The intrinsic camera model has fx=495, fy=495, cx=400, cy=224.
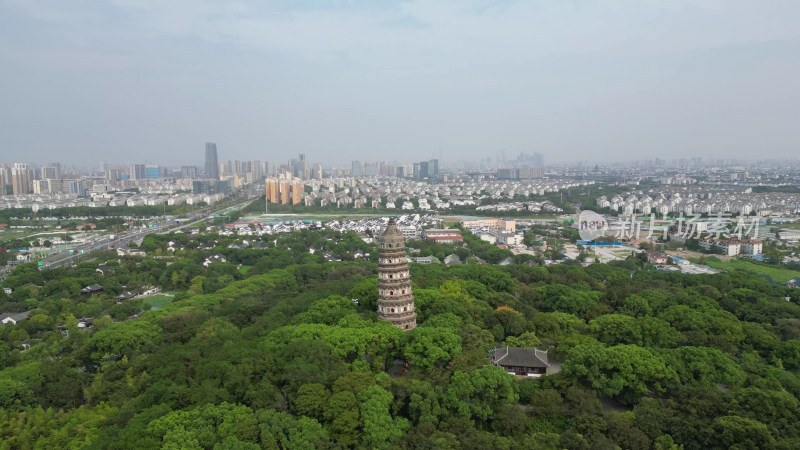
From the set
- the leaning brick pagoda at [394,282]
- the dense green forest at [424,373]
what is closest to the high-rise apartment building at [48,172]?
the dense green forest at [424,373]

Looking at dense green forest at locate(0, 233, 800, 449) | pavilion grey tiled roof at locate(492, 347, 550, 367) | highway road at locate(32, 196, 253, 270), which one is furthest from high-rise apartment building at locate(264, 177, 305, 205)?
pavilion grey tiled roof at locate(492, 347, 550, 367)

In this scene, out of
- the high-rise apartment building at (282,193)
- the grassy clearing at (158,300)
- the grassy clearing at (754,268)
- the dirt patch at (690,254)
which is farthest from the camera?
the high-rise apartment building at (282,193)

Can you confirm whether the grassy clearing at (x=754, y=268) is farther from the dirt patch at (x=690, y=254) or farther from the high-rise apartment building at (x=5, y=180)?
the high-rise apartment building at (x=5, y=180)

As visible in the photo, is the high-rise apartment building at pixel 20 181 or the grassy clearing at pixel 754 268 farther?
the high-rise apartment building at pixel 20 181

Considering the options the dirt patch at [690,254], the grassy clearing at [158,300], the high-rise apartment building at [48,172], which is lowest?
the grassy clearing at [158,300]

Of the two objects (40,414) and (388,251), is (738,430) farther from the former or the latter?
(40,414)

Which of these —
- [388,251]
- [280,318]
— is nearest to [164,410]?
[280,318]
